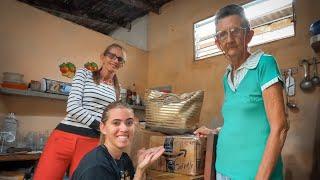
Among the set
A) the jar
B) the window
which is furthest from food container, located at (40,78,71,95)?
the window

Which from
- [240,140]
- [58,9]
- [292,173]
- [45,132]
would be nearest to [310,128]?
[292,173]

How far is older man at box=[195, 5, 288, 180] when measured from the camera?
101 cm

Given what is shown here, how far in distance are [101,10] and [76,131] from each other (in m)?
2.77

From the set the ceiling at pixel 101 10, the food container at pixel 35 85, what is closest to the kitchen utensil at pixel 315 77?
the ceiling at pixel 101 10

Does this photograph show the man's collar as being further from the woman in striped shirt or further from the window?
the window

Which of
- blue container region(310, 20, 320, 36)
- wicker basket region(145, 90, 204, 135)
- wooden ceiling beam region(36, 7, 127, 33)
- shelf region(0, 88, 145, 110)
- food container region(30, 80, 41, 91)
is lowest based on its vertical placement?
wicker basket region(145, 90, 204, 135)

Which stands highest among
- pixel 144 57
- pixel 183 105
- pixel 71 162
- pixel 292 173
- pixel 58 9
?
pixel 58 9

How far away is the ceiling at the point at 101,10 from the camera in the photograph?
3.75 metres

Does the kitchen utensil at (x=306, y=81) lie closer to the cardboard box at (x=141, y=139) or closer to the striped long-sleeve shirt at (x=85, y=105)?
the cardboard box at (x=141, y=139)

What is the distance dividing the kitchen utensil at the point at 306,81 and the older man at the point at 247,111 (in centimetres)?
148

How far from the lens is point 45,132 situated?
3.08 m

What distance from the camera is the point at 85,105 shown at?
1.76m

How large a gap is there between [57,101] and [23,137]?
55 cm

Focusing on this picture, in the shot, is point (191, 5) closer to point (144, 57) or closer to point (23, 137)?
point (144, 57)
